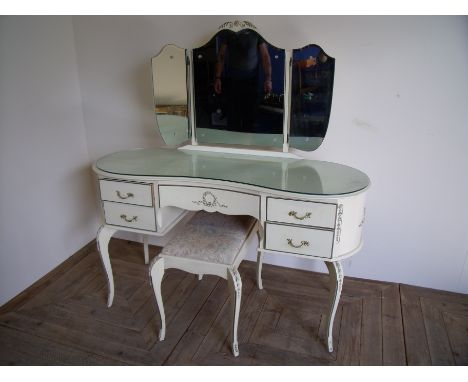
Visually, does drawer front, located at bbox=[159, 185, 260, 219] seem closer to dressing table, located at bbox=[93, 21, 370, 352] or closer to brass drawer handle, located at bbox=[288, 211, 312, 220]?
dressing table, located at bbox=[93, 21, 370, 352]

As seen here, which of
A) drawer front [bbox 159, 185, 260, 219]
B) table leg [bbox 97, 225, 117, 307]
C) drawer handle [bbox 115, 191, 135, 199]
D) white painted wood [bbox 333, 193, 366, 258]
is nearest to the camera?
white painted wood [bbox 333, 193, 366, 258]

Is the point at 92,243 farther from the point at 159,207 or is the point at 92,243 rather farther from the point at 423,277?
the point at 423,277

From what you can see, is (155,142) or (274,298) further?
(155,142)

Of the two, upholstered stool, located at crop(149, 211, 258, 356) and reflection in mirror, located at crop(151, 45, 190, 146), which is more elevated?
reflection in mirror, located at crop(151, 45, 190, 146)

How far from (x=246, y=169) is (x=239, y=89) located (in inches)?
16.3

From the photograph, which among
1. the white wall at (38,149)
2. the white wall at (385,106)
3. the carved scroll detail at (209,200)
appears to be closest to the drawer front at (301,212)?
the carved scroll detail at (209,200)

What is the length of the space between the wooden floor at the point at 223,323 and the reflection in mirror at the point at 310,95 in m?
0.81

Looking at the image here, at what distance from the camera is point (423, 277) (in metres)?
1.91

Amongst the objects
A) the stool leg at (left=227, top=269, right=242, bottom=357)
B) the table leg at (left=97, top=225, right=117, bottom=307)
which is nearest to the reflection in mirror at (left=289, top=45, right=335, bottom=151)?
the stool leg at (left=227, top=269, right=242, bottom=357)

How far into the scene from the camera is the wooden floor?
154 cm

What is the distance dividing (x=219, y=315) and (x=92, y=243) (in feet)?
3.58

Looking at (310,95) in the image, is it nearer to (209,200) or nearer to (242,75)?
(242,75)

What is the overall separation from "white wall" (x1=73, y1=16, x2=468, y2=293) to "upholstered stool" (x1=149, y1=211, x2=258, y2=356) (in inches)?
23.9

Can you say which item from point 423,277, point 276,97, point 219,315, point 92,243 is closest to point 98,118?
point 92,243
